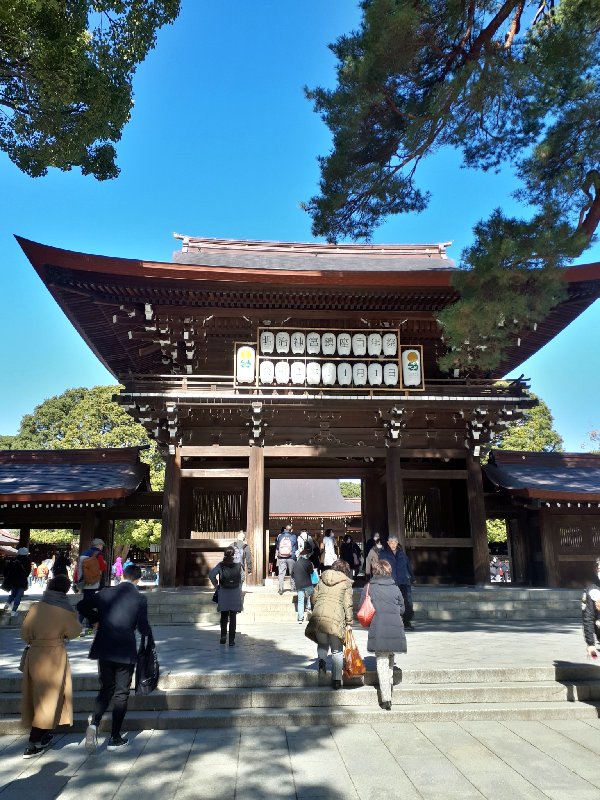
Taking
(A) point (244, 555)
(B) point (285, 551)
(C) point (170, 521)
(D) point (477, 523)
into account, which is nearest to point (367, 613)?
(A) point (244, 555)

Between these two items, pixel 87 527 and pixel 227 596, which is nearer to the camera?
pixel 227 596

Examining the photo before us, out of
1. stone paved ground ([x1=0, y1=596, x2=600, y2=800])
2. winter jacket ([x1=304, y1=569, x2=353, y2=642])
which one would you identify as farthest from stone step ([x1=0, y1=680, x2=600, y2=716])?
winter jacket ([x1=304, y1=569, x2=353, y2=642])

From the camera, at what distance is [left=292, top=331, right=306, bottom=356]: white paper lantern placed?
13.4 meters

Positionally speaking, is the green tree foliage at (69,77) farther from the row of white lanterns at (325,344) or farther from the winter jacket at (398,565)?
the winter jacket at (398,565)

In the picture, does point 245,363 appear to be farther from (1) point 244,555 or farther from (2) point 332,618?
(2) point 332,618

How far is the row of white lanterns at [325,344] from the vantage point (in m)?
13.4

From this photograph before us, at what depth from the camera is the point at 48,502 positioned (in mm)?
13875

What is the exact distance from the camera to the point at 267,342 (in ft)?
44.0

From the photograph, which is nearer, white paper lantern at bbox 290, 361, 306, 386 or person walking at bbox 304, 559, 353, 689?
person walking at bbox 304, 559, 353, 689

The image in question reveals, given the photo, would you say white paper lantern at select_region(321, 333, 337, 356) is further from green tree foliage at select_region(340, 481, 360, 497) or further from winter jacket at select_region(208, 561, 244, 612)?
green tree foliage at select_region(340, 481, 360, 497)

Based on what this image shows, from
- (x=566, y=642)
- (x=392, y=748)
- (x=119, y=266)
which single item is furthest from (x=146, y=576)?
(x=392, y=748)

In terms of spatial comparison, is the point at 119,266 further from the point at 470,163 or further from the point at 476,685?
the point at 476,685

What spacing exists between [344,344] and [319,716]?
366 inches

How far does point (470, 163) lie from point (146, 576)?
25.5 meters
